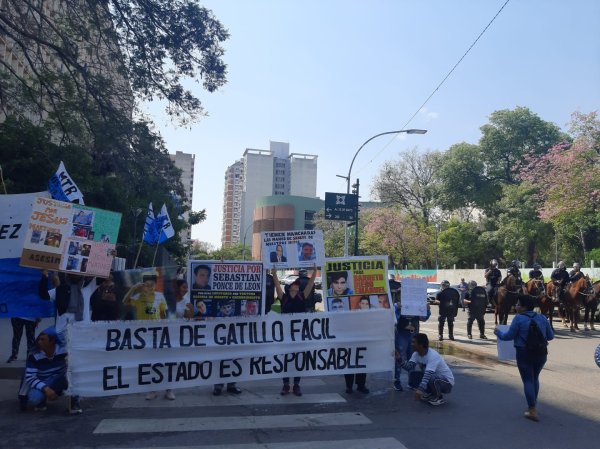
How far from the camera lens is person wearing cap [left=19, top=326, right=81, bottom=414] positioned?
→ 7.04m

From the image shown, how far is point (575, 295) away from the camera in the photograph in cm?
1773

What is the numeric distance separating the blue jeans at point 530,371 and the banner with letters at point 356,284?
230 centimetres

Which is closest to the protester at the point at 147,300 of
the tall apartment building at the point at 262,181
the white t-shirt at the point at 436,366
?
the white t-shirt at the point at 436,366

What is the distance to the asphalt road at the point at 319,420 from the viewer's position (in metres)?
6.08

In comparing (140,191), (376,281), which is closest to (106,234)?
(376,281)

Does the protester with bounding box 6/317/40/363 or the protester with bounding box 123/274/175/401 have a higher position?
the protester with bounding box 123/274/175/401

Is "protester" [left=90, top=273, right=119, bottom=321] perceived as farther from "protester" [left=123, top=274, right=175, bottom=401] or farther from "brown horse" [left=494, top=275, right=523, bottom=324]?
Result: "brown horse" [left=494, top=275, right=523, bottom=324]

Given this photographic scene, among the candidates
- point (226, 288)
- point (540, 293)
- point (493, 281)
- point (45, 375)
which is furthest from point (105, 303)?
point (540, 293)

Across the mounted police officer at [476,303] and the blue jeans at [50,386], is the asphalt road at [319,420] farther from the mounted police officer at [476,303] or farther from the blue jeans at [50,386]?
the mounted police officer at [476,303]

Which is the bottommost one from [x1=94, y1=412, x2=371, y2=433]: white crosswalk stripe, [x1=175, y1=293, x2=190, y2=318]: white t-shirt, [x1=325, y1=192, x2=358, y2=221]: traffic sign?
[x1=94, y1=412, x2=371, y2=433]: white crosswalk stripe

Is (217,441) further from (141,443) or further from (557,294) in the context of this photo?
(557,294)

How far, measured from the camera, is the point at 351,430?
21.5ft

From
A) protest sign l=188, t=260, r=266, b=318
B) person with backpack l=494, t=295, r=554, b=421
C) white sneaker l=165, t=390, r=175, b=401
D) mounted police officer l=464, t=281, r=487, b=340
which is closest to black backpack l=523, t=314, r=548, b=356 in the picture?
person with backpack l=494, t=295, r=554, b=421

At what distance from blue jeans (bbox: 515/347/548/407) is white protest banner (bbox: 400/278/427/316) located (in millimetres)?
2445
